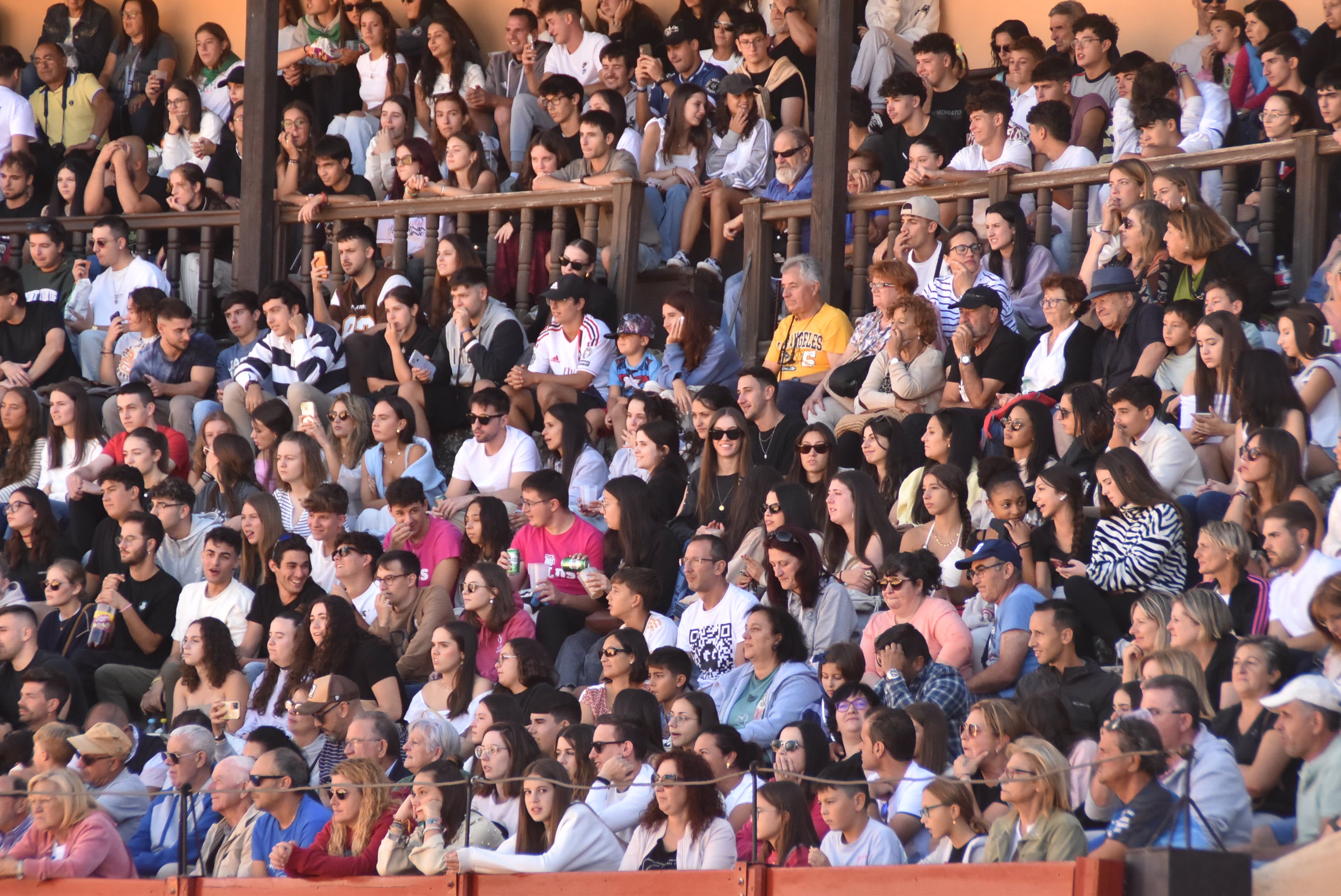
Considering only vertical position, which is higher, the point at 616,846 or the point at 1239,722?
the point at 1239,722

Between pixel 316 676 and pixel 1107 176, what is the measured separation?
4.31m

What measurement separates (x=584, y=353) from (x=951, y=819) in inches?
195

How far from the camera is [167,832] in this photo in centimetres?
715

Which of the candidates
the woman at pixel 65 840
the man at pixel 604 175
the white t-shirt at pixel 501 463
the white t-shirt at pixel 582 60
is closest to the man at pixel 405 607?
the white t-shirt at pixel 501 463

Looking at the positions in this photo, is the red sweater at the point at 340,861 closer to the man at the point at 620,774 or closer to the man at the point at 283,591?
the man at the point at 620,774

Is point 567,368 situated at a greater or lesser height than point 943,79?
lesser

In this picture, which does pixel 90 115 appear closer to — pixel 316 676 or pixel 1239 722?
pixel 316 676

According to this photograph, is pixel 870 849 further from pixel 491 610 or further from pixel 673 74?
pixel 673 74

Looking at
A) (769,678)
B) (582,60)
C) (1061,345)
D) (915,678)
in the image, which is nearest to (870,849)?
(915,678)

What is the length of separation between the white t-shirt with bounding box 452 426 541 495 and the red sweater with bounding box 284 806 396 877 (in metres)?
3.27

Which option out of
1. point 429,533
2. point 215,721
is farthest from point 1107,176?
point 215,721

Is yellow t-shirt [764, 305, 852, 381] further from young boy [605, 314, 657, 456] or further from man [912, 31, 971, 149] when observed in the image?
man [912, 31, 971, 149]

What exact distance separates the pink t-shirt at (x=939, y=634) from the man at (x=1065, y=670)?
1.00ft

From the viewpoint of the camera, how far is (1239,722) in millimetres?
5988
